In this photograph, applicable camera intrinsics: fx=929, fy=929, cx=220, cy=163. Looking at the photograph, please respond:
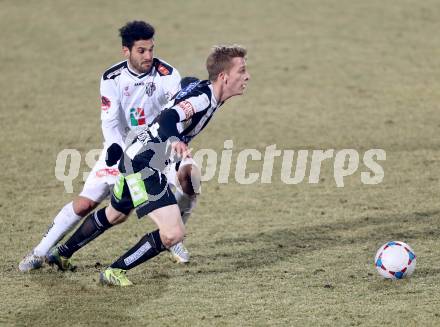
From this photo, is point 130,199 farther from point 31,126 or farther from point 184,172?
point 31,126

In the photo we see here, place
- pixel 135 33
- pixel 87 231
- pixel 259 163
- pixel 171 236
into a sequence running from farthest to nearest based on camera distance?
1. pixel 259 163
2. pixel 135 33
3. pixel 87 231
4. pixel 171 236

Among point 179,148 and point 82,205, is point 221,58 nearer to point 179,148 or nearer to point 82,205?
point 179,148

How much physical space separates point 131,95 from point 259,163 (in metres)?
5.07

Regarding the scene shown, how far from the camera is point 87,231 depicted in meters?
10.2

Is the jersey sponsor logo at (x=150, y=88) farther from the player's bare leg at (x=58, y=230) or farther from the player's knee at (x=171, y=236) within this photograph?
the player's knee at (x=171, y=236)

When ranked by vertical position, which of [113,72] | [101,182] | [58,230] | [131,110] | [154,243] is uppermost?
[113,72]

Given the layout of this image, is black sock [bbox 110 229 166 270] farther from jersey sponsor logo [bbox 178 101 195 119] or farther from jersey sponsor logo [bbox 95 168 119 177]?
jersey sponsor logo [bbox 178 101 195 119]

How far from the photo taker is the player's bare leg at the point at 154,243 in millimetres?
9367

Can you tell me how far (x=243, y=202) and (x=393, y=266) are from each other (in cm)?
423

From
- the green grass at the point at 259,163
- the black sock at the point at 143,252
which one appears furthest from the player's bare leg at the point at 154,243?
the green grass at the point at 259,163

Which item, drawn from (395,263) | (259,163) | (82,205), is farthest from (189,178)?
(259,163)

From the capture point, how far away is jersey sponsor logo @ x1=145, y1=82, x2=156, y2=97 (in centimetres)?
1088

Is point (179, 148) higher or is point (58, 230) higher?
point (179, 148)

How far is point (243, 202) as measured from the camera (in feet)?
44.5
